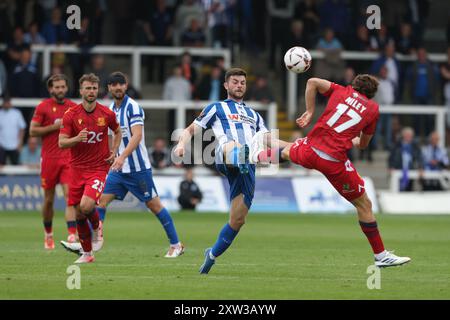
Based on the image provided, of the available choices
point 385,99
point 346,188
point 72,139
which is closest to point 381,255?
point 346,188

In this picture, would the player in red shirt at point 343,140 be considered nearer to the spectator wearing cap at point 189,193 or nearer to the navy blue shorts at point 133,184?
the navy blue shorts at point 133,184

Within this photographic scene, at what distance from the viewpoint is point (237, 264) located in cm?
1427

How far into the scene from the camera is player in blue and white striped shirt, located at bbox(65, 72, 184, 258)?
15219 millimetres

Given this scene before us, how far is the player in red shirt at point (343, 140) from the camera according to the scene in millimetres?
13078

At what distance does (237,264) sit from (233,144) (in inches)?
84.3

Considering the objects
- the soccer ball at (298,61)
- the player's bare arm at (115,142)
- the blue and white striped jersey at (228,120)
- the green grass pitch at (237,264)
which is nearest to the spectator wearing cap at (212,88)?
the green grass pitch at (237,264)

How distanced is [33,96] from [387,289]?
17.4m

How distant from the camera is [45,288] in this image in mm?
11406

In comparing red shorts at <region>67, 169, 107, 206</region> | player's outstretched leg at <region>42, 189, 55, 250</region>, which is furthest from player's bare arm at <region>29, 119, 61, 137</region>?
red shorts at <region>67, 169, 107, 206</region>

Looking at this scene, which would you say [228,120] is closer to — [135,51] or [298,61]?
[298,61]

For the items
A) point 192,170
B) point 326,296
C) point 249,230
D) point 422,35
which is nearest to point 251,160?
point 326,296

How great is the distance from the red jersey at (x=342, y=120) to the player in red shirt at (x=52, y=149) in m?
5.02
